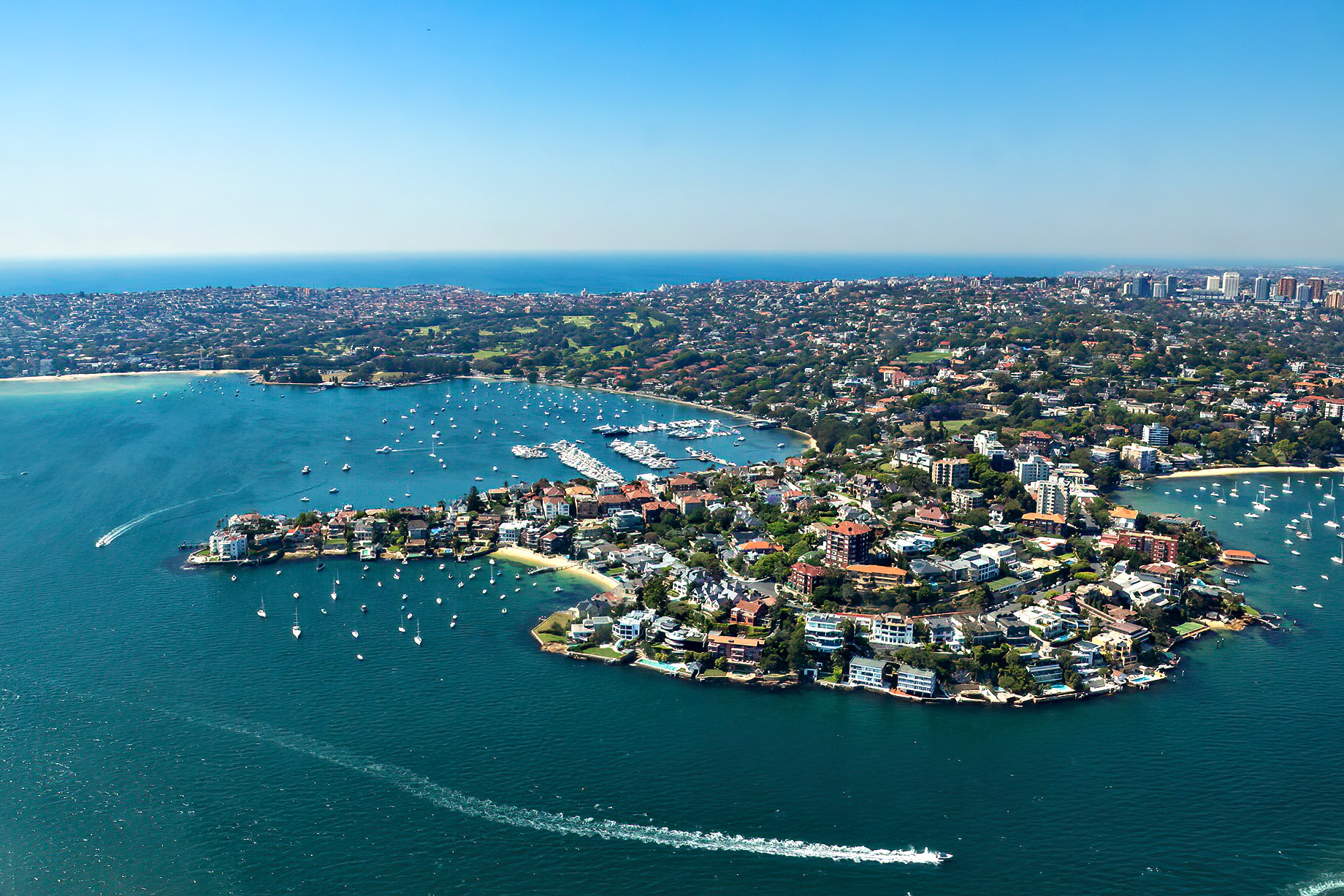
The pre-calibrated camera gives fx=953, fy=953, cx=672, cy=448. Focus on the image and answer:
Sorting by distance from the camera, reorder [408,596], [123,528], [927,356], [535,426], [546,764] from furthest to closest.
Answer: [927,356] → [535,426] → [123,528] → [408,596] → [546,764]

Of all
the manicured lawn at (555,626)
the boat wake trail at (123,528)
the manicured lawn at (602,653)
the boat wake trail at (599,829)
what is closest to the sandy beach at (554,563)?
the manicured lawn at (555,626)

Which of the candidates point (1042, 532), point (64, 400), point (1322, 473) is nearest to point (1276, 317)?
point (1322, 473)

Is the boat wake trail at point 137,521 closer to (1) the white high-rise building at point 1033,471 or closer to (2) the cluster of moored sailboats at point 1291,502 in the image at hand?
(1) the white high-rise building at point 1033,471

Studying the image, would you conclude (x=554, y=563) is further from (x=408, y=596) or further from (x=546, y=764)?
(x=546, y=764)

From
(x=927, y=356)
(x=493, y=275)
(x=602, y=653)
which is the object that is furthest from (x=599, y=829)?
(x=493, y=275)

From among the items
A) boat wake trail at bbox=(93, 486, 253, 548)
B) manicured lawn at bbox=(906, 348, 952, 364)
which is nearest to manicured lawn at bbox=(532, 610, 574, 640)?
boat wake trail at bbox=(93, 486, 253, 548)

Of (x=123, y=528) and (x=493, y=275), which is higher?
(x=493, y=275)
